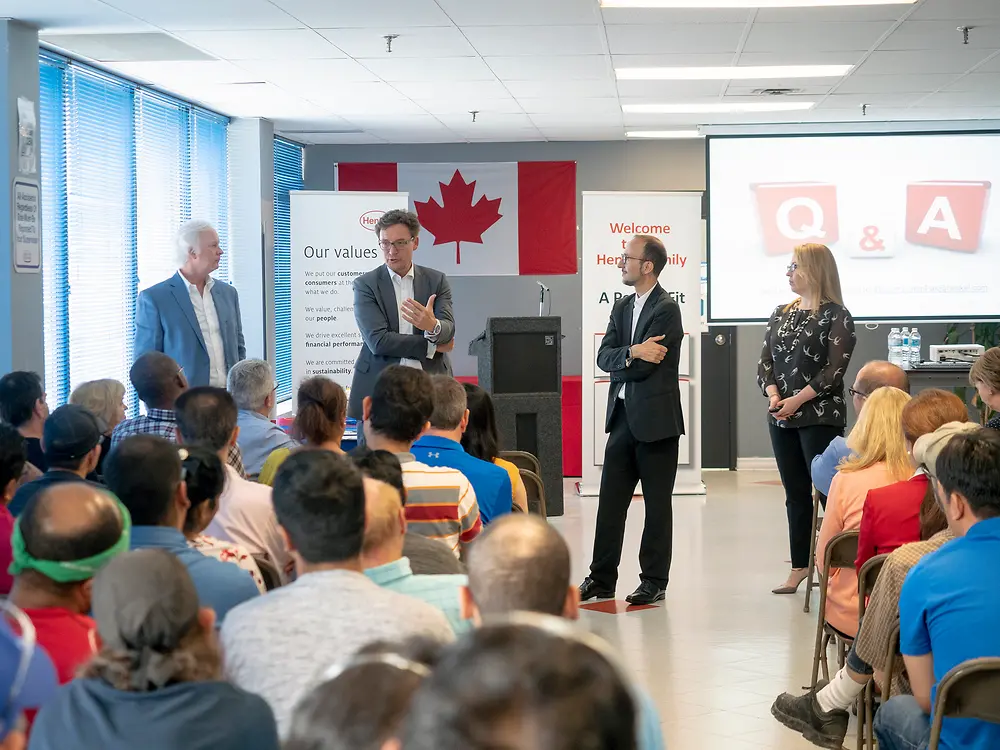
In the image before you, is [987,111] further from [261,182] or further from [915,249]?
[261,182]

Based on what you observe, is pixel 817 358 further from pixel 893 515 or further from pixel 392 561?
pixel 392 561

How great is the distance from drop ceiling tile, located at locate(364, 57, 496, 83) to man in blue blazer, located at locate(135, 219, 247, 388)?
2218 mm

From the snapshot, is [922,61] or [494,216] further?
[494,216]

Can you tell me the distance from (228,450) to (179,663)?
1.98m

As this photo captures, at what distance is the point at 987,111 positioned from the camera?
9773mm

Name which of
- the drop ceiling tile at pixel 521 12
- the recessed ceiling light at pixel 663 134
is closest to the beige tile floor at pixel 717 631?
the drop ceiling tile at pixel 521 12

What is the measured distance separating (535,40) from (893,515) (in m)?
3.98

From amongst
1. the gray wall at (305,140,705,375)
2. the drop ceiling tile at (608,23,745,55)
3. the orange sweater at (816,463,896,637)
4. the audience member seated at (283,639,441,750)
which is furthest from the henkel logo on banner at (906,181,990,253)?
the audience member seated at (283,639,441,750)

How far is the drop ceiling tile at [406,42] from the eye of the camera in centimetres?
620

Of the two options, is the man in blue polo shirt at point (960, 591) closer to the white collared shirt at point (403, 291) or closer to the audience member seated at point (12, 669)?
the audience member seated at point (12, 669)

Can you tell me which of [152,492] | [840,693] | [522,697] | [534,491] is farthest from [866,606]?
[522,697]

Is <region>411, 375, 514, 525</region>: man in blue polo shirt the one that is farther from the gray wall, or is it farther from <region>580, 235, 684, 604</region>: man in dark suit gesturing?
the gray wall

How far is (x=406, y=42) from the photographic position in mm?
6492

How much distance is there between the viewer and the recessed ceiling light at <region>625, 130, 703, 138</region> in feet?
35.8
